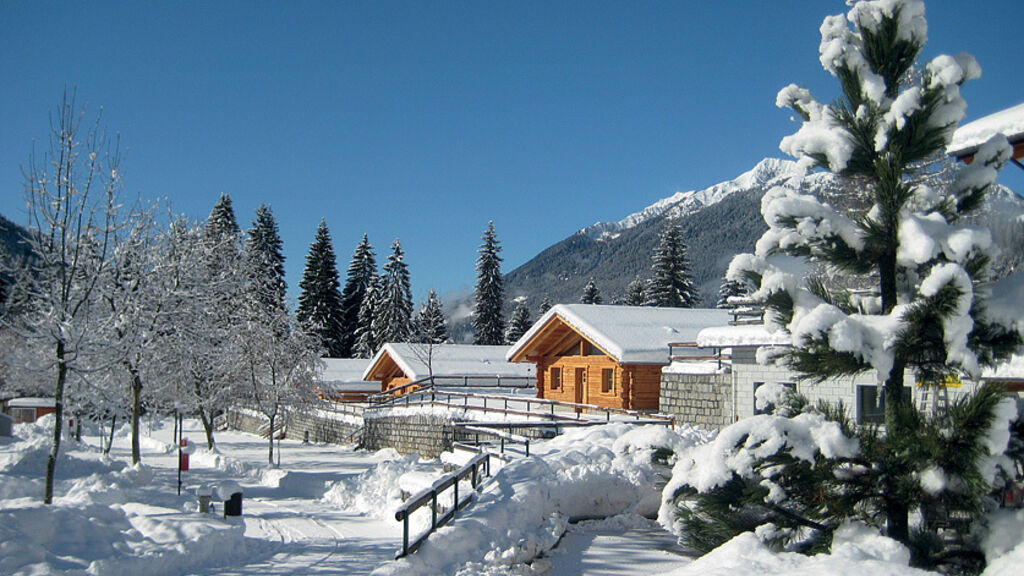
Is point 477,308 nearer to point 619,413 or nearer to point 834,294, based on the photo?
point 619,413

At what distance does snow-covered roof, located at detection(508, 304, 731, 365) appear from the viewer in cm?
2722

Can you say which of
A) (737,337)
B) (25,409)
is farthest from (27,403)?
(737,337)

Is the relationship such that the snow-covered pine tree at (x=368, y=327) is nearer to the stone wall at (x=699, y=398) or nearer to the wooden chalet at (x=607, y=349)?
the wooden chalet at (x=607, y=349)

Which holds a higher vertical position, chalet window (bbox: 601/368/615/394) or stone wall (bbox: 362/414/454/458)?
chalet window (bbox: 601/368/615/394)

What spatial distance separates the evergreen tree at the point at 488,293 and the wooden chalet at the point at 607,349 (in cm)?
3475

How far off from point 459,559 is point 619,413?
15370 millimetres

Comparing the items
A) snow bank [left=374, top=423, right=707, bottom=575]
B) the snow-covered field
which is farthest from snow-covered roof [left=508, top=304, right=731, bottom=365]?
snow bank [left=374, top=423, right=707, bottom=575]

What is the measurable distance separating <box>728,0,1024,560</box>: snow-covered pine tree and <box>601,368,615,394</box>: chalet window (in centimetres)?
2302

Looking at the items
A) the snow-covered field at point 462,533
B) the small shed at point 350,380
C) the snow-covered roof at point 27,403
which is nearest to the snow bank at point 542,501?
the snow-covered field at point 462,533

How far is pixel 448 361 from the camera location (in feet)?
154

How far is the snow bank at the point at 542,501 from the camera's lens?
9711 mm

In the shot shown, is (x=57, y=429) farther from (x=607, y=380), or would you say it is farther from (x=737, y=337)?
(x=607, y=380)

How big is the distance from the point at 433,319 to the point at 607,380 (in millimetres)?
38501

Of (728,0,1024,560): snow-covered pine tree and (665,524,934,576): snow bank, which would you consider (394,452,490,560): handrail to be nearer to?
(665,524,934,576): snow bank
